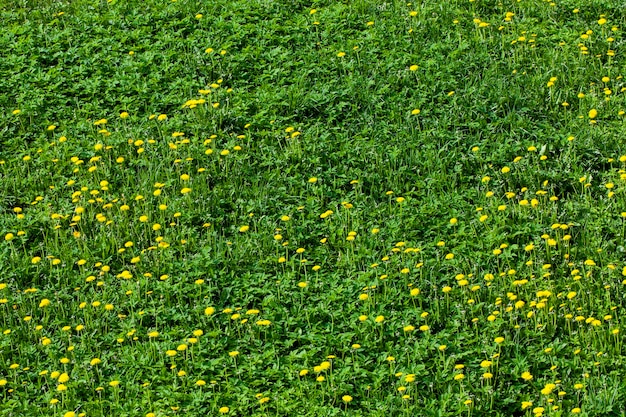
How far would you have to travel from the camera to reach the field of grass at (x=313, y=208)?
198 inches

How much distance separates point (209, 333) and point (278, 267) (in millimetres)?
728

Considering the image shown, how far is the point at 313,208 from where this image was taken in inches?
248

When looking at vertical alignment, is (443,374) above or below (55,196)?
below

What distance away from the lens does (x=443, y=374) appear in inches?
194

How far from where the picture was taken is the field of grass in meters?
5.02

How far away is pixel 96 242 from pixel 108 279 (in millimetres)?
426

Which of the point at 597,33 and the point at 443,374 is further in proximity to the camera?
the point at 597,33

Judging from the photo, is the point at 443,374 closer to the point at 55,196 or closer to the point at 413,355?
the point at 413,355

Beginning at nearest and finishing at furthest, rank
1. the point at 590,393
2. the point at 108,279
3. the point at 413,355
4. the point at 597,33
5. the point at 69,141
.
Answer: the point at 590,393, the point at 413,355, the point at 108,279, the point at 69,141, the point at 597,33

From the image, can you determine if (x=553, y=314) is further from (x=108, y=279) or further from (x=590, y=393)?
(x=108, y=279)

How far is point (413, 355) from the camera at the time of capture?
505 centimetres

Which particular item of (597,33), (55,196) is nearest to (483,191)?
(597,33)

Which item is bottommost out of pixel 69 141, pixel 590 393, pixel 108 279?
pixel 590 393

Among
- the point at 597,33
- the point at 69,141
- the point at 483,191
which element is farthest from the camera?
the point at 597,33
